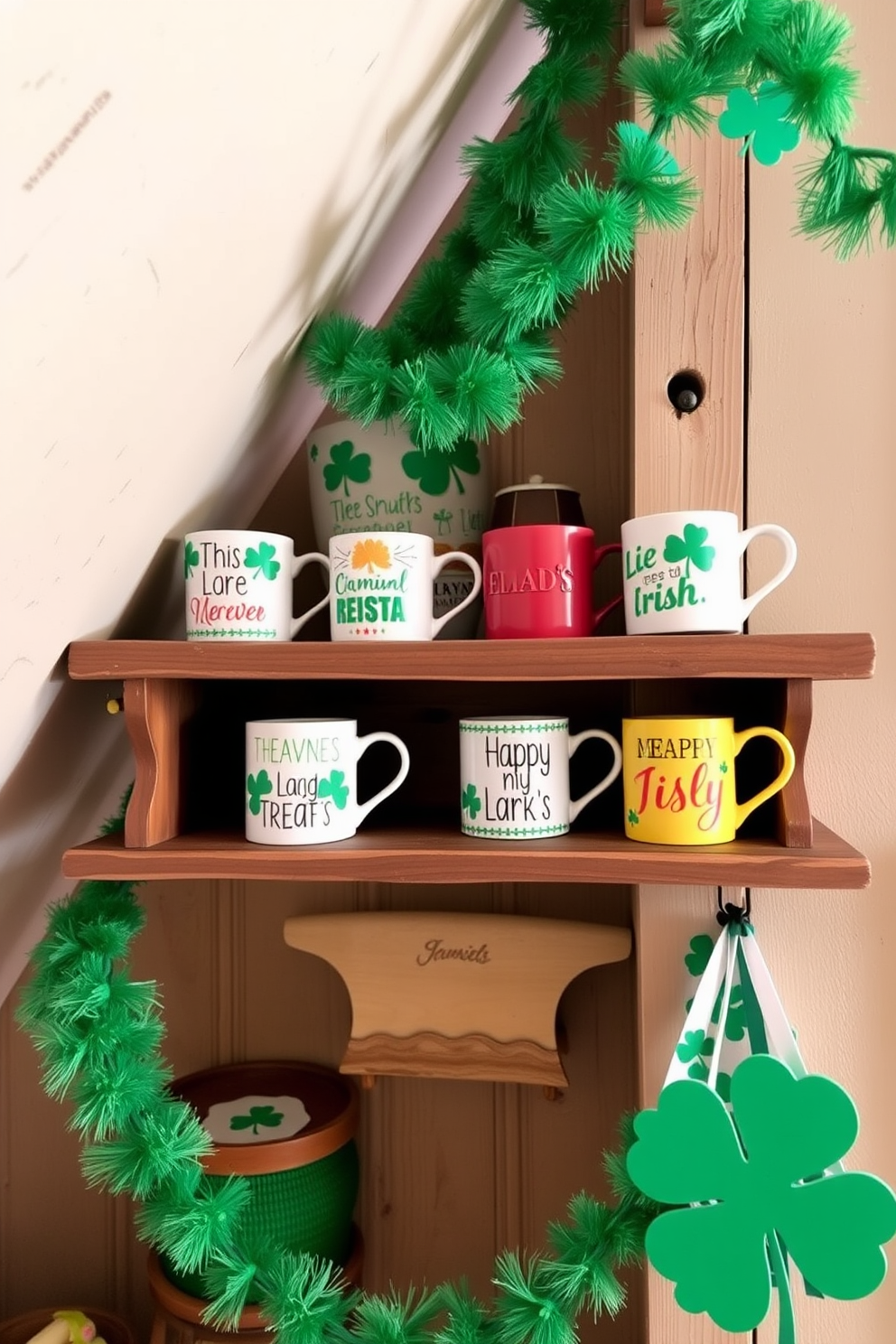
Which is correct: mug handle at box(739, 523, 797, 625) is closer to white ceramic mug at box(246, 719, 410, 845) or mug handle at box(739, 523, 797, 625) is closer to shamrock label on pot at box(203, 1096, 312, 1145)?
white ceramic mug at box(246, 719, 410, 845)

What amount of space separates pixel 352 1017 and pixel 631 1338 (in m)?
0.44

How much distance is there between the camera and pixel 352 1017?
0.90m

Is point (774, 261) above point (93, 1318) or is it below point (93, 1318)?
above

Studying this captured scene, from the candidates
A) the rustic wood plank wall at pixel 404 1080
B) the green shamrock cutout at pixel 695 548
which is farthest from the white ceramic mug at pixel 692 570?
the rustic wood plank wall at pixel 404 1080

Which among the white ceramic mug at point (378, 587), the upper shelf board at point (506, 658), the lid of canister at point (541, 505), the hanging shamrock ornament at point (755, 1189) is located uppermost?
the lid of canister at point (541, 505)

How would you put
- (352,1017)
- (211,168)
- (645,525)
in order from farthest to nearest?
(352,1017), (645,525), (211,168)

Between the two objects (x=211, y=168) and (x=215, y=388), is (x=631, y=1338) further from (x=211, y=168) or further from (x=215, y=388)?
(x=211, y=168)

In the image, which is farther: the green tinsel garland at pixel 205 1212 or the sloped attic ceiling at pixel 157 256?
the green tinsel garland at pixel 205 1212

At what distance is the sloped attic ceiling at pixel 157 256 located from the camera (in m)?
0.39

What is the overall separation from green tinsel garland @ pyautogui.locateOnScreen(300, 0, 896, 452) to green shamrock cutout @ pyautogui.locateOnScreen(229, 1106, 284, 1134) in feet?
2.19

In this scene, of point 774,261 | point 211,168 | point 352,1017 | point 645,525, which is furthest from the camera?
point 352,1017

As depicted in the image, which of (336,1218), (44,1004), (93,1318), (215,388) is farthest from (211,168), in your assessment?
(93,1318)

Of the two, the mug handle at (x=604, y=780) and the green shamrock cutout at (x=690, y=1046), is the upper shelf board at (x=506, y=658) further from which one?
the green shamrock cutout at (x=690, y=1046)

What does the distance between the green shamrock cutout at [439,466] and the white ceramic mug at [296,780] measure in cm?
25
